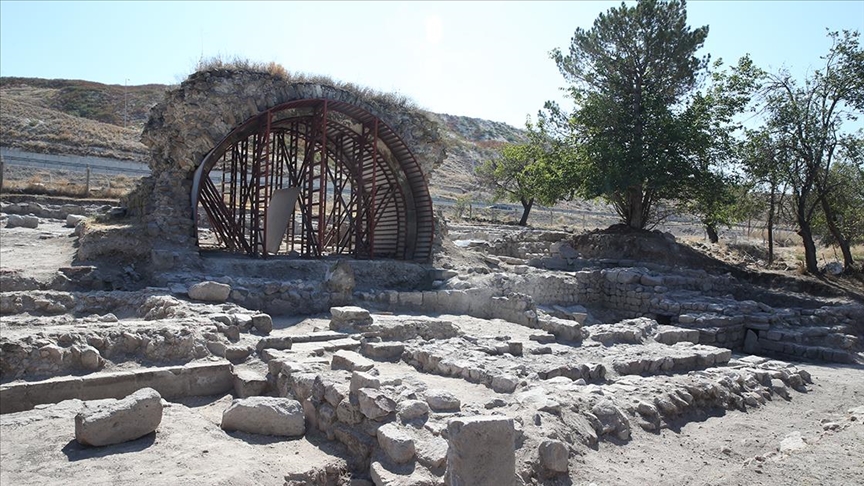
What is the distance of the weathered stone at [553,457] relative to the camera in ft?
17.5

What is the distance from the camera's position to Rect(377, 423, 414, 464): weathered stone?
5.25 m

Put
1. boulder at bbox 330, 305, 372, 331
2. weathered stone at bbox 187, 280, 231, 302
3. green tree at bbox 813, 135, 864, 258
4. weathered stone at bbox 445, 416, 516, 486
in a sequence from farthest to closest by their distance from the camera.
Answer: green tree at bbox 813, 135, 864, 258
weathered stone at bbox 187, 280, 231, 302
boulder at bbox 330, 305, 372, 331
weathered stone at bbox 445, 416, 516, 486

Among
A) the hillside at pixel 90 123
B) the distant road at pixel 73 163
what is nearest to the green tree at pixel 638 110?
the hillside at pixel 90 123

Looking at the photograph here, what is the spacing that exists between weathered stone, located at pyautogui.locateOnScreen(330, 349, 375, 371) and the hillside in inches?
760

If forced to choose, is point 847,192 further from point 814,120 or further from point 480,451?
point 480,451

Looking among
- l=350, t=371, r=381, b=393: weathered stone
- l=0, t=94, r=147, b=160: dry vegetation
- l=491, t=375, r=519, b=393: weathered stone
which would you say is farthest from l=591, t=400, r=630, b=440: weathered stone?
l=0, t=94, r=147, b=160: dry vegetation

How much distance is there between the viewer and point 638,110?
21.6 m

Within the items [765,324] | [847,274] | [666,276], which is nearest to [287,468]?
[765,324]

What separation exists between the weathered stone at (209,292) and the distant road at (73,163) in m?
24.0

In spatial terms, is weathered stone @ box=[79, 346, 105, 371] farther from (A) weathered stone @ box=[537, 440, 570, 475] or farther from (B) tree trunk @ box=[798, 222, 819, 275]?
(B) tree trunk @ box=[798, 222, 819, 275]

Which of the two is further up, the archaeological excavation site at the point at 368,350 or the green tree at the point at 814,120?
the green tree at the point at 814,120

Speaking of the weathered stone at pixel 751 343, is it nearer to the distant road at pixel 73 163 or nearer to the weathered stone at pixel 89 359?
the weathered stone at pixel 89 359

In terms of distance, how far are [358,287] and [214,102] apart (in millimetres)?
5270

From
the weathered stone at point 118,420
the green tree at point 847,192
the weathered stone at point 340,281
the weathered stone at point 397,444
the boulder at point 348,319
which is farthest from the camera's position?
the green tree at point 847,192
